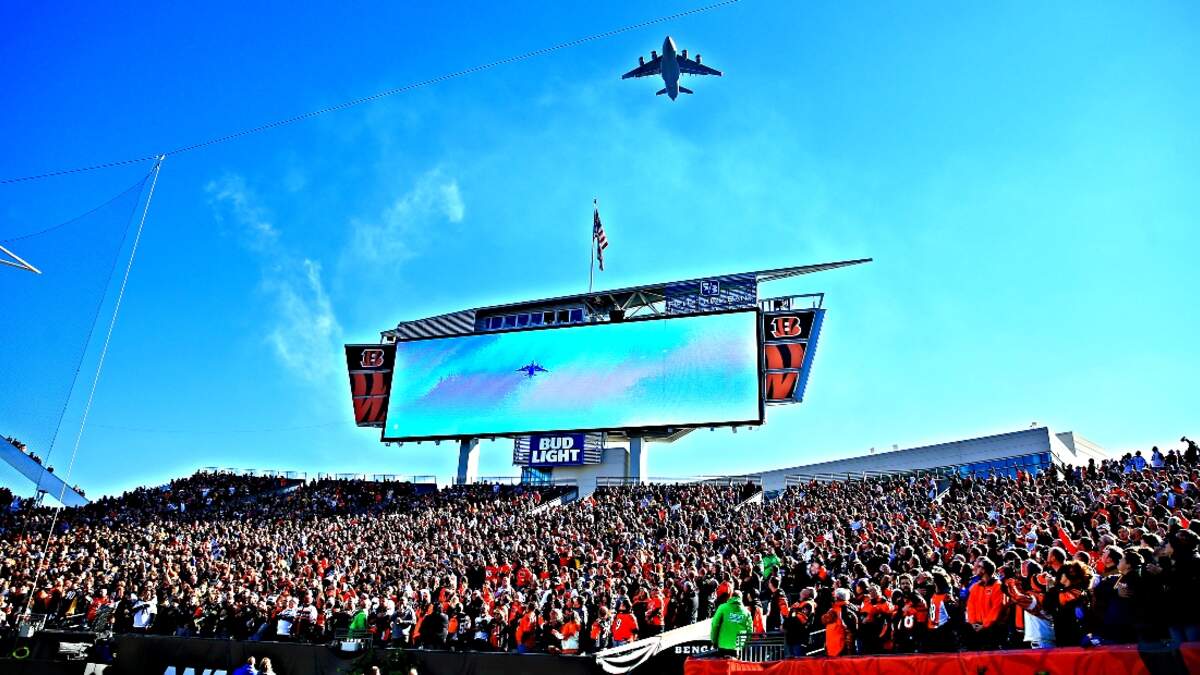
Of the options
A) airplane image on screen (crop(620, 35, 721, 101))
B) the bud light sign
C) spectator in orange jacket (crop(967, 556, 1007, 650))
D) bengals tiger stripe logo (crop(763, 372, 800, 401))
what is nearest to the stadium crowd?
spectator in orange jacket (crop(967, 556, 1007, 650))

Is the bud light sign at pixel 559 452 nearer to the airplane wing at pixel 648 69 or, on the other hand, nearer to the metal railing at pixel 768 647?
the airplane wing at pixel 648 69

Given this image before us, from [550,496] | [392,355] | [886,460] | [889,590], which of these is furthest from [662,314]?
[889,590]

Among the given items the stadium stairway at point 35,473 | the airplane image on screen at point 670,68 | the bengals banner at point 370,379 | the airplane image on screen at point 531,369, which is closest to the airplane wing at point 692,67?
the airplane image on screen at point 670,68

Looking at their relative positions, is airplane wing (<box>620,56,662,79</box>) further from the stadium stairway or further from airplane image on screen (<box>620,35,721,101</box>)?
the stadium stairway

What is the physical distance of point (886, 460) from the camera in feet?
175

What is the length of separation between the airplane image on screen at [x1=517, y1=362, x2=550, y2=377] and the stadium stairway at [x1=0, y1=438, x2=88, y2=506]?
2557cm

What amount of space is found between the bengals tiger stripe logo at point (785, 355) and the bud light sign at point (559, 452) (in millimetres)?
12191

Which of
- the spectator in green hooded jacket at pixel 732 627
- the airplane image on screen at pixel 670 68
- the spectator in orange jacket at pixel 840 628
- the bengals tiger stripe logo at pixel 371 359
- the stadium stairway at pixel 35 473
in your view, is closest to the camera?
the spectator in orange jacket at pixel 840 628

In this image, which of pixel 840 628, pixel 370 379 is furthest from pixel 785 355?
pixel 840 628

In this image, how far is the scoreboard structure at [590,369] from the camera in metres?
37.1

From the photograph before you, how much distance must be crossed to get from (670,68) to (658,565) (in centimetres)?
2033

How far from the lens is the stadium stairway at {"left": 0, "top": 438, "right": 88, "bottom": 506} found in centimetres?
4369

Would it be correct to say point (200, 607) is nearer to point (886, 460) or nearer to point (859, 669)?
point (859, 669)

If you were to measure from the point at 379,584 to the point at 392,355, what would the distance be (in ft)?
80.5
